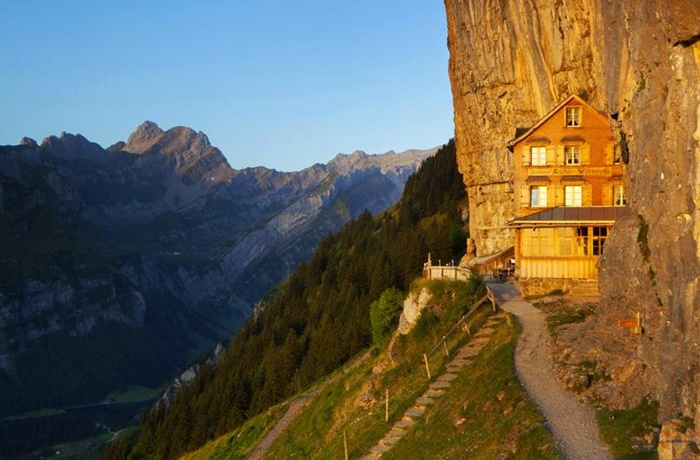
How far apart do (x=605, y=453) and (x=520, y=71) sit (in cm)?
4826

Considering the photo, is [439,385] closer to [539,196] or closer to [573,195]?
[539,196]

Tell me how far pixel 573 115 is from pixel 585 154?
2792mm

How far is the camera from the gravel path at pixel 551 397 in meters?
24.7

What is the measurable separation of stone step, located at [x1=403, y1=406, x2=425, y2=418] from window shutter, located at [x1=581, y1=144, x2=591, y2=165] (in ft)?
80.1

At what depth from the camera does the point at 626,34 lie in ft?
110

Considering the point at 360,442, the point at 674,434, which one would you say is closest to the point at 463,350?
the point at 360,442

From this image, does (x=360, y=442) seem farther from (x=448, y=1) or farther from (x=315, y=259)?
→ (x=315, y=259)

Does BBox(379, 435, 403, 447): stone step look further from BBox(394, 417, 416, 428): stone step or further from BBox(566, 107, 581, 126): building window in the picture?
BBox(566, 107, 581, 126): building window

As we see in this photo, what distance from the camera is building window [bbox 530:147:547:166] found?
176 feet

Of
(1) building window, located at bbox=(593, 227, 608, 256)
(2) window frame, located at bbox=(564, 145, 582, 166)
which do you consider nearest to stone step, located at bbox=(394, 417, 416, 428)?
(1) building window, located at bbox=(593, 227, 608, 256)

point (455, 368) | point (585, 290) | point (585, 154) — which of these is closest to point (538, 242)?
point (585, 290)

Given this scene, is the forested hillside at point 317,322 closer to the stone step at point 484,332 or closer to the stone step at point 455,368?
the stone step at point 484,332

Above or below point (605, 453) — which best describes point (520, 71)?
above

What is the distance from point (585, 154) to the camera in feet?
172
